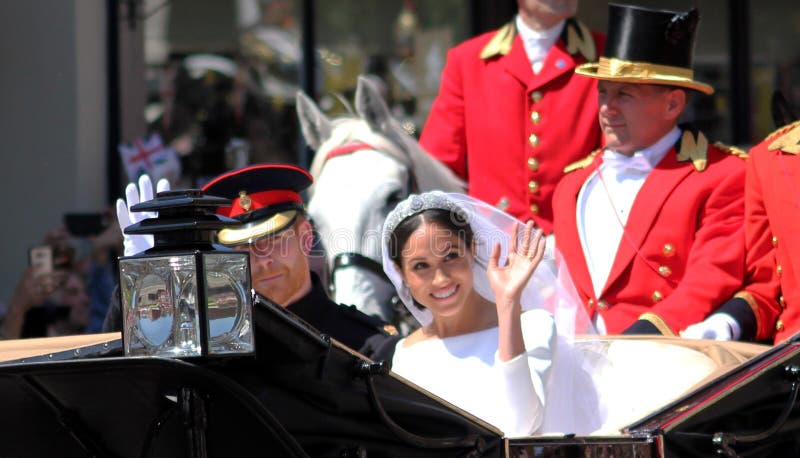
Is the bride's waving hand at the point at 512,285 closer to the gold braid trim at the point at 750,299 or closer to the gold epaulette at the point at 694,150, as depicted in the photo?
the gold braid trim at the point at 750,299

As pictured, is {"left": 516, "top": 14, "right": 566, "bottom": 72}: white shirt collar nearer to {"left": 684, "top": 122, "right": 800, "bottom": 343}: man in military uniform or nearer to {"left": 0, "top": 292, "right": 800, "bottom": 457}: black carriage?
{"left": 684, "top": 122, "right": 800, "bottom": 343}: man in military uniform

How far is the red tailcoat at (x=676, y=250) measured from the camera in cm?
354

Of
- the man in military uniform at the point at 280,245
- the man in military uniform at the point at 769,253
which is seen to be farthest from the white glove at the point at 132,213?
the man in military uniform at the point at 769,253

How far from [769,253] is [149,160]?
12.8 feet

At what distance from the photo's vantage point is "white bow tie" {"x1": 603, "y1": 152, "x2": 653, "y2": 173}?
3.79 m

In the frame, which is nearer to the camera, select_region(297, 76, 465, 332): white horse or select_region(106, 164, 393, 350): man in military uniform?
select_region(106, 164, 393, 350): man in military uniform

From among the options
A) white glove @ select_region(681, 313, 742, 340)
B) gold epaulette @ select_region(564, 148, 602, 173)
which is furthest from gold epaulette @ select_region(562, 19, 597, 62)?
white glove @ select_region(681, 313, 742, 340)

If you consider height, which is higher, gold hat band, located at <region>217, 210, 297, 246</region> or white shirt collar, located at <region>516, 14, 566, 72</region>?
white shirt collar, located at <region>516, 14, 566, 72</region>

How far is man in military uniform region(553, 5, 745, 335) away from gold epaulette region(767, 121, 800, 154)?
186 millimetres

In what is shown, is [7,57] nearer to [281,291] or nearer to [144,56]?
[144,56]

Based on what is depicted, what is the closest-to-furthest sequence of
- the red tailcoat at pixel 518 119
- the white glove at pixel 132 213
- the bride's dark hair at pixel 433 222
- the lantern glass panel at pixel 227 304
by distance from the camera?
the lantern glass panel at pixel 227 304 < the bride's dark hair at pixel 433 222 < the white glove at pixel 132 213 < the red tailcoat at pixel 518 119

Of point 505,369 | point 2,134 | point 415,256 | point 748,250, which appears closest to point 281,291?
point 415,256

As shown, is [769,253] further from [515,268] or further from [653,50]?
[515,268]

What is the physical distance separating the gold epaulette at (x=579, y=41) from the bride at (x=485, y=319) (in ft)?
4.34
